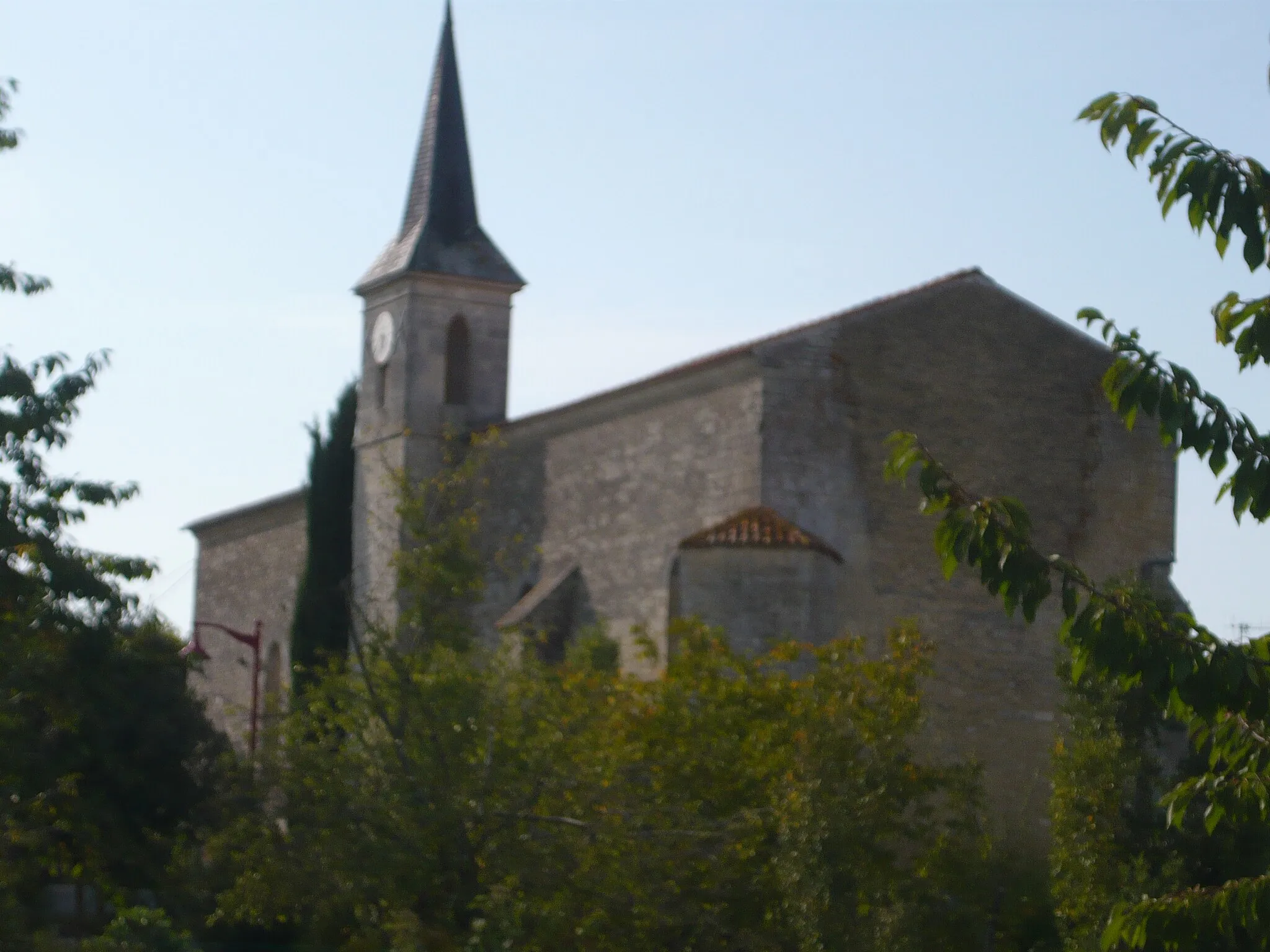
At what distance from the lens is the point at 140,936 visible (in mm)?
10203

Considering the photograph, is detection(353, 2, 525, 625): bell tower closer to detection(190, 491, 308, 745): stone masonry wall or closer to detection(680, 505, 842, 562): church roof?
detection(190, 491, 308, 745): stone masonry wall

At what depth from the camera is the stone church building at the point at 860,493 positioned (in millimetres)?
21703

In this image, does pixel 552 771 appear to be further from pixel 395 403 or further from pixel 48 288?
pixel 395 403

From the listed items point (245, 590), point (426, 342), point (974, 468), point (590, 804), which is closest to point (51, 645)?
point (590, 804)

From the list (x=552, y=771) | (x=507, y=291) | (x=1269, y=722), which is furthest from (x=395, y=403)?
(x=1269, y=722)

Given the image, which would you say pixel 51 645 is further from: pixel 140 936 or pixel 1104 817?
pixel 1104 817

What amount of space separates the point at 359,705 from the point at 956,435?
10431 millimetres

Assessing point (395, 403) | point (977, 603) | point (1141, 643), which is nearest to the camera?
point (1141, 643)

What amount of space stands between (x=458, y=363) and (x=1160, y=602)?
71.4ft

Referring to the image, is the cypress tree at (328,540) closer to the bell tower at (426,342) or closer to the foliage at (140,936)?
the bell tower at (426,342)

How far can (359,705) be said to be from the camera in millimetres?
14125

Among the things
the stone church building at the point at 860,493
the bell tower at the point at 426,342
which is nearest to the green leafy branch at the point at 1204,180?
the stone church building at the point at 860,493

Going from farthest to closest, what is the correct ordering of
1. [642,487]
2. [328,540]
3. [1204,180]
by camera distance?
1. [328,540]
2. [642,487]
3. [1204,180]

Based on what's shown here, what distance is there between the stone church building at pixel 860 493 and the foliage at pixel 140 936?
37.0 ft
